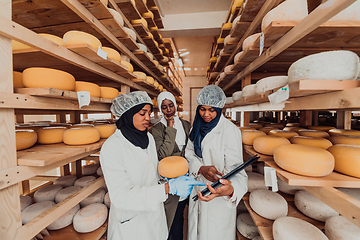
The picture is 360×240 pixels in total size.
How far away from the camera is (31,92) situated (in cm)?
89

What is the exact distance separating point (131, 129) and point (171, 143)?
58cm

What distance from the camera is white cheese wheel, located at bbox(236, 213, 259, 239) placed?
5.17 feet

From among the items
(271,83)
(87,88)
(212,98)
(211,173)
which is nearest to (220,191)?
(211,173)

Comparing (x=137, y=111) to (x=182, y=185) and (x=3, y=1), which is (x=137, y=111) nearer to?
(x=182, y=185)

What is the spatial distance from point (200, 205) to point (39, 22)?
102 inches

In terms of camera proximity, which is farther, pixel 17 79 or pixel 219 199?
pixel 219 199

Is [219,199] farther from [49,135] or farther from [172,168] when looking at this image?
[49,135]

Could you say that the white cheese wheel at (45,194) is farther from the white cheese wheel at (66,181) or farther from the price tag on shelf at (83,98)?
the price tag on shelf at (83,98)

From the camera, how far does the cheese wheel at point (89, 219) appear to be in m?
1.31

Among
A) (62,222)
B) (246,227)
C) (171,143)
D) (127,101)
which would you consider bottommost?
(246,227)

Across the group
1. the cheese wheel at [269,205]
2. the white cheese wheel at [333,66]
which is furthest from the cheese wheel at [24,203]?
the white cheese wheel at [333,66]

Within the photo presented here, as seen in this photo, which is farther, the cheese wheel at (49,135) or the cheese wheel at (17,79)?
the cheese wheel at (49,135)

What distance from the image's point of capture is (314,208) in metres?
1.18

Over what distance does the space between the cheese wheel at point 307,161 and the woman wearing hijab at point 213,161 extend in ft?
1.53
